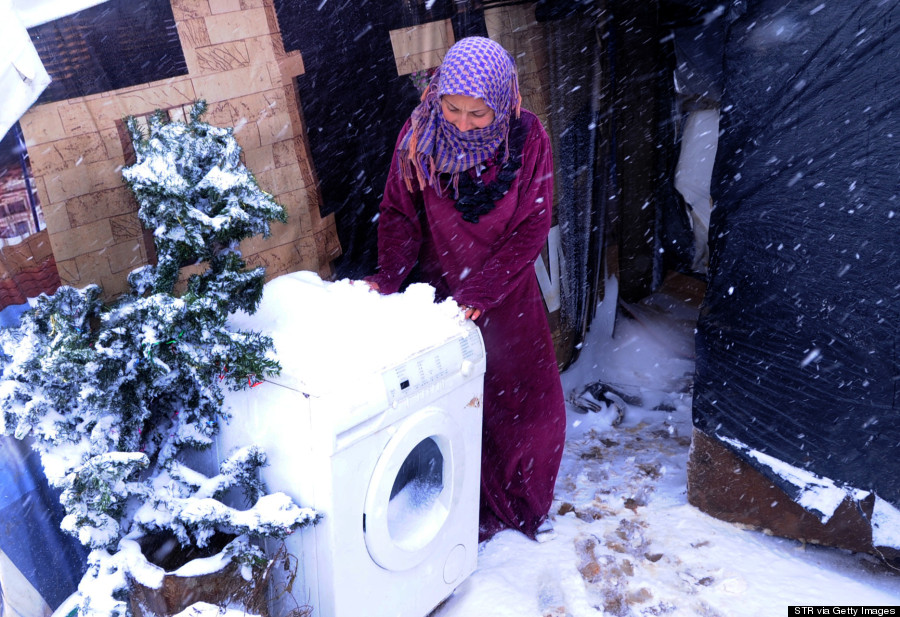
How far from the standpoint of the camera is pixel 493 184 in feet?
7.13

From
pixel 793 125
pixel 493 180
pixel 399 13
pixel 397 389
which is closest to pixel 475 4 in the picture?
pixel 399 13

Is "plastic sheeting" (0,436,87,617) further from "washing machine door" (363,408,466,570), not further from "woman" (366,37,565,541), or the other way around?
"woman" (366,37,565,541)

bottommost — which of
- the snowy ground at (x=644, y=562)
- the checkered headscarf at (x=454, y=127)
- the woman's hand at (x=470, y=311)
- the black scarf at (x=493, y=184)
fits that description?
the snowy ground at (x=644, y=562)

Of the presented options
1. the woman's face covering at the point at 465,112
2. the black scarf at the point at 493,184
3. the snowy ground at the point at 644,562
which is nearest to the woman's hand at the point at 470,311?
the black scarf at the point at 493,184

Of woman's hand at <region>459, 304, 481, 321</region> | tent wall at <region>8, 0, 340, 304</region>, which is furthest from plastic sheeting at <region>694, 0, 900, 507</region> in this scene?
tent wall at <region>8, 0, 340, 304</region>

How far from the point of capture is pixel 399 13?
8.22ft

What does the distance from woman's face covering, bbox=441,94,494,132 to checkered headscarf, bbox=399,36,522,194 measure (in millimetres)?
16

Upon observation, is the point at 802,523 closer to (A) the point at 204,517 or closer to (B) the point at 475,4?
(A) the point at 204,517

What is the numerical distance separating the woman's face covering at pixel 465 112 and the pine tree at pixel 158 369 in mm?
578

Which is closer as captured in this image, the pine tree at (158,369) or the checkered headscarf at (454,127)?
the pine tree at (158,369)

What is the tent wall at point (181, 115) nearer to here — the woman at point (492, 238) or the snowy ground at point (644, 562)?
the woman at point (492, 238)

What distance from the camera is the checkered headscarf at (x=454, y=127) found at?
6.43ft

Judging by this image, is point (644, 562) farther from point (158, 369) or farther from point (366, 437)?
point (158, 369)

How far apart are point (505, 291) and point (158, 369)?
3.27 feet
